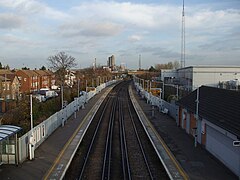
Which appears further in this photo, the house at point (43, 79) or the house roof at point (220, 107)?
the house at point (43, 79)

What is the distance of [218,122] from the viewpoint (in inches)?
578

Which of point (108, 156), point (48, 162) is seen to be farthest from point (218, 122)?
point (48, 162)

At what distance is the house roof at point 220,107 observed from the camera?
13.8m

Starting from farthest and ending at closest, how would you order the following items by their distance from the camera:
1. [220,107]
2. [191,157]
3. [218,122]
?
[220,107] < [191,157] < [218,122]

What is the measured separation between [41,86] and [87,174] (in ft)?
246

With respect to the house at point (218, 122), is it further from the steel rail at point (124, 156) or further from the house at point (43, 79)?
the house at point (43, 79)

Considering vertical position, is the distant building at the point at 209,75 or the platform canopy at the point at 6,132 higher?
the distant building at the point at 209,75

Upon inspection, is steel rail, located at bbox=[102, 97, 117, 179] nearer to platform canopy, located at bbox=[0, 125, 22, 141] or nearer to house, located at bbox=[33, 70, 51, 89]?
platform canopy, located at bbox=[0, 125, 22, 141]

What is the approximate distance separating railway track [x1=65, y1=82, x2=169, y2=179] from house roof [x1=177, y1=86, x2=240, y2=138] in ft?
12.1

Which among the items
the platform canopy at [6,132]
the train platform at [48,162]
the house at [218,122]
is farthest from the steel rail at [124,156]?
the platform canopy at [6,132]

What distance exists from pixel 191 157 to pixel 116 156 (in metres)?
4.28

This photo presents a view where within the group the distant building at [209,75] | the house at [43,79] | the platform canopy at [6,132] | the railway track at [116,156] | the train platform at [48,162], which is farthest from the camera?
the house at [43,79]

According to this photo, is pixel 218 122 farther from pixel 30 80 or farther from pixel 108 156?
pixel 30 80

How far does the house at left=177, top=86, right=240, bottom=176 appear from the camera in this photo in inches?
518
